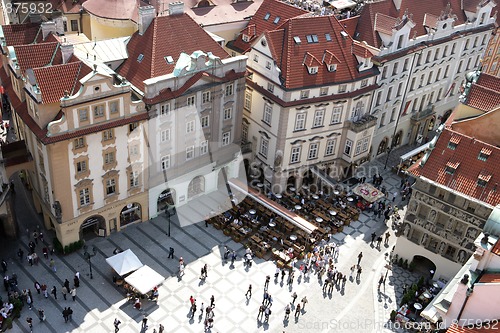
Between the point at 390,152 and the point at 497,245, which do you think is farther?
the point at 390,152

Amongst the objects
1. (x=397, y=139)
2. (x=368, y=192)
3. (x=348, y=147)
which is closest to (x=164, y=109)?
(x=348, y=147)

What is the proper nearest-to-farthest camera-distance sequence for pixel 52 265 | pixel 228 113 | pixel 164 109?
pixel 52 265 < pixel 164 109 < pixel 228 113

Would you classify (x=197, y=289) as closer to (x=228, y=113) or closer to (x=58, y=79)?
(x=228, y=113)

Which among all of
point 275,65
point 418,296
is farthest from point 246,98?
point 418,296

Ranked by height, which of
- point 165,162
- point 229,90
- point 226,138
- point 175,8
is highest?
point 175,8

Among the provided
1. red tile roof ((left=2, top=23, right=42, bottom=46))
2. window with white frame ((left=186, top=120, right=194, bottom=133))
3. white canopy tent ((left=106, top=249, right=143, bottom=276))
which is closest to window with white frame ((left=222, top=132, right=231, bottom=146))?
window with white frame ((left=186, top=120, right=194, bottom=133))

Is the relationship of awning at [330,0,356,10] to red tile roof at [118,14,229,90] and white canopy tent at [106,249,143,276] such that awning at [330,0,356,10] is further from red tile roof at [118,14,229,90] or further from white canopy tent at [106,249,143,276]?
white canopy tent at [106,249,143,276]

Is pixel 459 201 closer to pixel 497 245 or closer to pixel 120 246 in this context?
pixel 497 245
